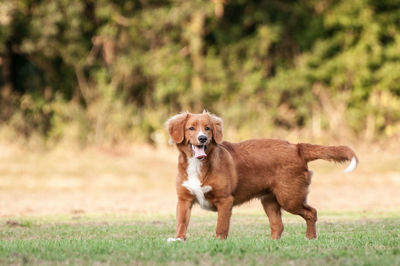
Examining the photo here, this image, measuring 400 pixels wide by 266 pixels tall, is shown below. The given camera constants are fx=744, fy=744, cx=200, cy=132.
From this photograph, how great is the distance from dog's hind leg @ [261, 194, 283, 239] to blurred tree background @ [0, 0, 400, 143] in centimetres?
1682

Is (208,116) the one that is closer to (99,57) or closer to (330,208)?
(330,208)

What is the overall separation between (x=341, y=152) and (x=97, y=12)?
64.0 ft

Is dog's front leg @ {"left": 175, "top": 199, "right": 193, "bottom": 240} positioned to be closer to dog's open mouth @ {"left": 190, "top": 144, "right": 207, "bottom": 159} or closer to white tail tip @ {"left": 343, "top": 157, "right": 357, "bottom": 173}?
dog's open mouth @ {"left": 190, "top": 144, "right": 207, "bottom": 159}

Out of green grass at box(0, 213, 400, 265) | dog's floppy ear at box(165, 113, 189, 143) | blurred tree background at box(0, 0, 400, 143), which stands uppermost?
blurred tree background at box(0, 0, 400, 143)

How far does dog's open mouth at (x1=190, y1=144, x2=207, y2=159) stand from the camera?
8680mm

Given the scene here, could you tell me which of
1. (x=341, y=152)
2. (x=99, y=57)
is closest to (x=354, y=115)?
(x=99, y=57)

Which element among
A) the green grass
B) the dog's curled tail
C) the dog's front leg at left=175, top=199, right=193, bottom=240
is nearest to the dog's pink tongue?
the dog's front leg at left=175, top=199, right=193, bottom=240

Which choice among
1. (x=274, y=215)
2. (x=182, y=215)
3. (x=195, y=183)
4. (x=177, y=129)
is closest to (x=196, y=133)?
(x=177, y=129)

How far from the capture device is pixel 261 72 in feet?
97.0

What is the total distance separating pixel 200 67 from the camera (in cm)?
2869

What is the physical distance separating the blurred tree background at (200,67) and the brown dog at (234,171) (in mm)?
17063

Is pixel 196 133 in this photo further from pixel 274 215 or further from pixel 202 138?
pixel 274 215

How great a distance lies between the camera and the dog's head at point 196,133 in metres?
8.75

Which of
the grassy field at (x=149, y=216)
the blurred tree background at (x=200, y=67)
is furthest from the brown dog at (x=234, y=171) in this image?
the blurred tree background at (x=200, y=67)
